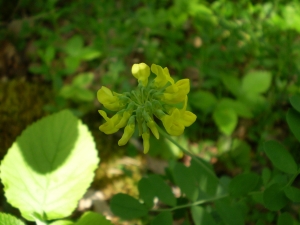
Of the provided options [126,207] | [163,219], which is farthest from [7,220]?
[163,219]

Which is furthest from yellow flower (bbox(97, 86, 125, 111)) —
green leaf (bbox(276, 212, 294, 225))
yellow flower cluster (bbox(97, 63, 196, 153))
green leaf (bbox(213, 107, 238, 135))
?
green leaf (bbox(213, 107, 238, 135))

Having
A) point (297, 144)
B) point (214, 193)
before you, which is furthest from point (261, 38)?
point (214, 193)

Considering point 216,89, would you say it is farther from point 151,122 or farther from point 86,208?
point 151,122

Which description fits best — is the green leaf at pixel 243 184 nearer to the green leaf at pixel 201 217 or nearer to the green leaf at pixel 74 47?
the green leaf at pixel 201 217

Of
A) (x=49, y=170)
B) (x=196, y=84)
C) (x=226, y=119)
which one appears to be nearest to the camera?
(x=49, y=170)

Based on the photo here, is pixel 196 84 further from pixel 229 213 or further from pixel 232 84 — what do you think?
pixel 229 213

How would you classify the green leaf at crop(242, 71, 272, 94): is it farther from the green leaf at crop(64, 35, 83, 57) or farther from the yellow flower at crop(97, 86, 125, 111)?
the yellow flower at crop(97, 86, 125, 111)
